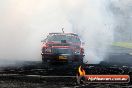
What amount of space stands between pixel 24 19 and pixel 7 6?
1.45m

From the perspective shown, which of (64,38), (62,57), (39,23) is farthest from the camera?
(39,23)

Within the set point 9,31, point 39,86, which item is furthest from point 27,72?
point 9,31

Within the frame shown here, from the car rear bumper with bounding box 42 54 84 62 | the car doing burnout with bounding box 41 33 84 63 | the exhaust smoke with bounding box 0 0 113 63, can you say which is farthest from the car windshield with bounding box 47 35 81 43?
the exhaust smoke with bounding box 0 0 113 63

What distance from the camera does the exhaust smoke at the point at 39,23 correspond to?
2684 cm

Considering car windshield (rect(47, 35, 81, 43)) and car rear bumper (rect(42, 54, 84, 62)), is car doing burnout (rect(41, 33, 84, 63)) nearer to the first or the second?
car rear bumper (rect(42, 54, 84, 62))

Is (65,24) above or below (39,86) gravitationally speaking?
above

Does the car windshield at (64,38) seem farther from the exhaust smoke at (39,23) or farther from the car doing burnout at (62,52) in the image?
the exhaust smoke at (39,23)

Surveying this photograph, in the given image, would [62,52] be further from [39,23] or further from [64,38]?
[39,23]

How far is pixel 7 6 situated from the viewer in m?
29.1

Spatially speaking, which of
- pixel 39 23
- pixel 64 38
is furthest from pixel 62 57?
pixel 39 23

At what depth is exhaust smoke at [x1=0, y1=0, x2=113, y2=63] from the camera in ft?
88.1

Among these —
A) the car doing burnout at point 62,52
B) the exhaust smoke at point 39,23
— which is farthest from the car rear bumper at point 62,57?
the exhaust smoke at point 39,23

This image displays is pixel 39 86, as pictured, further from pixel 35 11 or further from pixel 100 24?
pixel 100 24

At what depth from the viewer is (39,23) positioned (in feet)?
97.1
